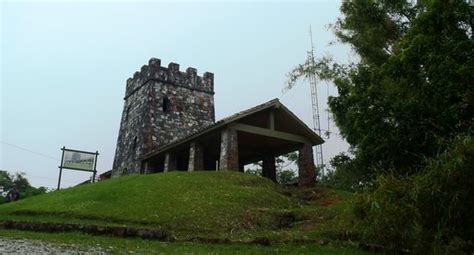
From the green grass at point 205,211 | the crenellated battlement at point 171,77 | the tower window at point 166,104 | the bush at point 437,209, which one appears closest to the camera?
the bush at point 437,209

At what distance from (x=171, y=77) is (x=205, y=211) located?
18068 millimetres

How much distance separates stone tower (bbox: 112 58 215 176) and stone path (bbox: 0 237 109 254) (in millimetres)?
17788

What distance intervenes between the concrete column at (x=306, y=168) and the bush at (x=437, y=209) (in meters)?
13.2

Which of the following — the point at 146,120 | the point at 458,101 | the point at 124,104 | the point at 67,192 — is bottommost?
the point at 67,192

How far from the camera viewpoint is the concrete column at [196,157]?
22.3 metres

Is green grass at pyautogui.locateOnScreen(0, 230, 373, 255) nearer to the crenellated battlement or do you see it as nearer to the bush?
the bush

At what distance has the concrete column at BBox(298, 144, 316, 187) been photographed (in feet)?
72.7

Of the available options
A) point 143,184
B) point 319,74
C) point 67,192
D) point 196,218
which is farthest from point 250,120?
point 196,218

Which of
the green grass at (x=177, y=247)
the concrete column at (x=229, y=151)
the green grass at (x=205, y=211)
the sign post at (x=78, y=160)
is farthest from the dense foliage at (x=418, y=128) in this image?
the sign post at (x=78, y=160)

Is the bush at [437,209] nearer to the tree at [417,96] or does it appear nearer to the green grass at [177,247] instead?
the green grass at [177,247]

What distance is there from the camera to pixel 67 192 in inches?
719

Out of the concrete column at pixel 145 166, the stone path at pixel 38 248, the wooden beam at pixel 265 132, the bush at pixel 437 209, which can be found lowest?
the stone path at pixel 38 248

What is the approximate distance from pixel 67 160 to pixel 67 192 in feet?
29.7

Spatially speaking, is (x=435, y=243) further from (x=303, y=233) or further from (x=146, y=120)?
(x=146, y=120)
